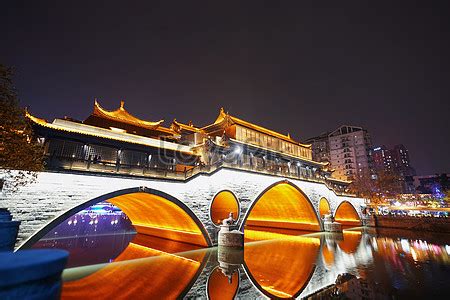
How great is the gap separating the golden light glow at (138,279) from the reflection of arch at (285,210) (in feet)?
47.0

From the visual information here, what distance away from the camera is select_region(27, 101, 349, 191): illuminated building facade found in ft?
49.2

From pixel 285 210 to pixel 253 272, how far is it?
2197 centimetres

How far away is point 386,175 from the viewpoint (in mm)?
47188

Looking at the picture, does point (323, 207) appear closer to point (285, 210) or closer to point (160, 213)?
point (285, 210)

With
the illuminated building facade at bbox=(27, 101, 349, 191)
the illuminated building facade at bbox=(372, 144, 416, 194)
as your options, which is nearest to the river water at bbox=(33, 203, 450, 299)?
the illuminated building facade at bbox=(27, 101, 349, 191)

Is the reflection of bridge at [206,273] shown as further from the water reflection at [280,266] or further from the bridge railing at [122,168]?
the bridge railing at [122,168]

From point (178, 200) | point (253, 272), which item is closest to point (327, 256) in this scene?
point (253, 272)

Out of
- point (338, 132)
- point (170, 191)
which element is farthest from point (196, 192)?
point (338, 132)

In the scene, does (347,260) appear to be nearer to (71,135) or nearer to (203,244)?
(203,244)

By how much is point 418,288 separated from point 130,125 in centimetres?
2428

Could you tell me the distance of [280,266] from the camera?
13258 mm

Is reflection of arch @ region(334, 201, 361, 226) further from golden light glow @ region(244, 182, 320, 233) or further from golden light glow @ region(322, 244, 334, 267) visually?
golden light glow @ region(322, 244, 334, 267)

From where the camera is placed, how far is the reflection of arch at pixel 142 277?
8898 mm

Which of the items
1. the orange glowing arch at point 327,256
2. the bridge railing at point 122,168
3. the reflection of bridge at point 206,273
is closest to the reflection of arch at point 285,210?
the orange glowing arch at point 327,256
